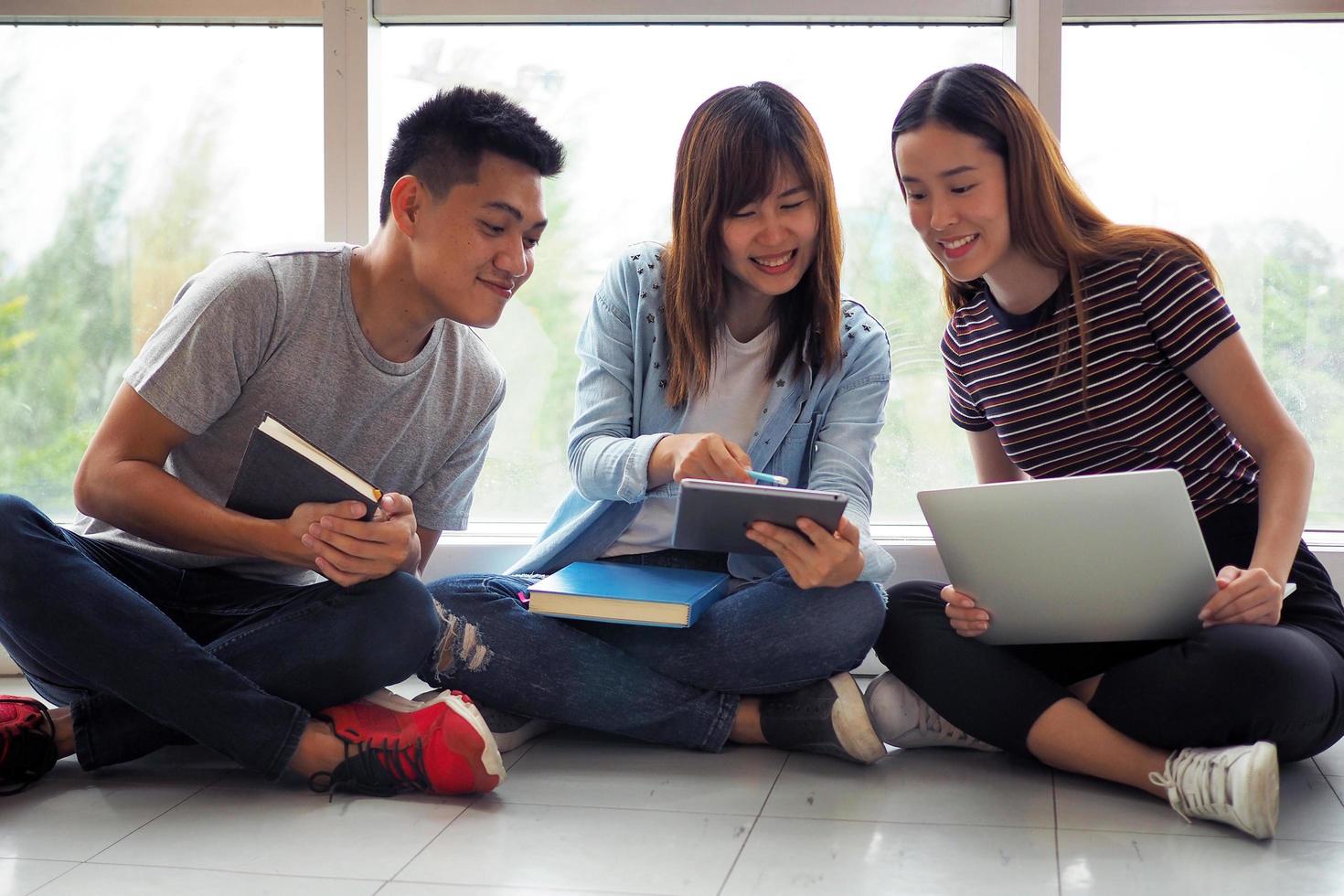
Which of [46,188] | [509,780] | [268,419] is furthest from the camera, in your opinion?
[46,188]

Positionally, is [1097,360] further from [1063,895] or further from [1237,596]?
[1063,895]

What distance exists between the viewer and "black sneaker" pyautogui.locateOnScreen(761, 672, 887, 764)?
1.61 metres

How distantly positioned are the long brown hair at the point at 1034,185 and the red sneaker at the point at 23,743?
56.1 inches

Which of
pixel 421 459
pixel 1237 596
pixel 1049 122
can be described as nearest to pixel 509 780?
pixel 421 459

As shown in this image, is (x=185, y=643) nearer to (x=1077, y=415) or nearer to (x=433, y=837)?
(x=433, y=837)

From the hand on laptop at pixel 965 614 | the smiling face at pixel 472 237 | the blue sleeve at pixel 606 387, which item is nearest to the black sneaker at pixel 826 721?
the hand on laptop at pixel 965 614

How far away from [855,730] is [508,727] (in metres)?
0.50

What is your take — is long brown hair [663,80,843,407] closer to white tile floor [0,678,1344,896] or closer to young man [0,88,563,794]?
young man [0,88,563,794]

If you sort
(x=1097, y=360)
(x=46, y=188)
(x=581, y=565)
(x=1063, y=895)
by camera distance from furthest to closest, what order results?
(x=46, y=188)
(x=581, y=565)
(x=1097, y=360)
(x=1063, y=895)

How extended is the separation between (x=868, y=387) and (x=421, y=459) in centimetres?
69

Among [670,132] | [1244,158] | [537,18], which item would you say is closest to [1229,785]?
[1244,158]

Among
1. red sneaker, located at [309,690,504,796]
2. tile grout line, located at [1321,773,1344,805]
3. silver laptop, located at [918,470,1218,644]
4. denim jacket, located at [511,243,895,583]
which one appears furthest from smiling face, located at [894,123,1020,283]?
red sneaker, located at [309,690,504,796]

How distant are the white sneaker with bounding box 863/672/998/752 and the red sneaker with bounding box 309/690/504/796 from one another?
55 cm

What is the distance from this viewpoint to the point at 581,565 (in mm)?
1805
